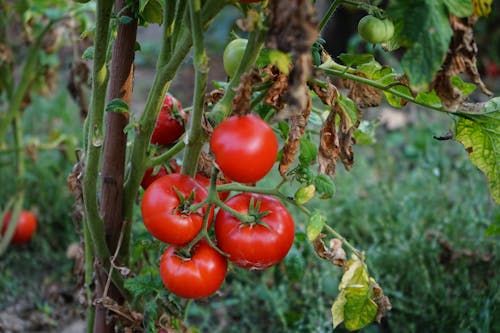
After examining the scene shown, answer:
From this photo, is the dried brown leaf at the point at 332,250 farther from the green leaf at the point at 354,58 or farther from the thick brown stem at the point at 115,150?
the thick brown stem at the point at 115,150

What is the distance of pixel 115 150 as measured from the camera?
121cm

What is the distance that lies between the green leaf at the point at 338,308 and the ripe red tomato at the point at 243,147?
30 cm

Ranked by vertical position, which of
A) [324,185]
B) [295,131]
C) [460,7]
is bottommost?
[324,185]

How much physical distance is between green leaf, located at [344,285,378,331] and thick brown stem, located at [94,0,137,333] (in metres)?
0.48

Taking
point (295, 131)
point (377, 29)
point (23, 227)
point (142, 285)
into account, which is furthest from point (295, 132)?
point (23, 227)

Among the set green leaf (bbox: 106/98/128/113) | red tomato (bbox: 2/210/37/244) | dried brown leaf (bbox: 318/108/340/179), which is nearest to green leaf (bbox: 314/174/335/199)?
dried brown leaf (bbox: 318/108/340/179)

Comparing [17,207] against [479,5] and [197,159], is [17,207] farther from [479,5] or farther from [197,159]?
[479,5]

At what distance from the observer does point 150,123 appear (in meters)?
1.12

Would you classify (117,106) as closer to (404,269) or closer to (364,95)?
(364,95)

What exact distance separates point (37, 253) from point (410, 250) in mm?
1488

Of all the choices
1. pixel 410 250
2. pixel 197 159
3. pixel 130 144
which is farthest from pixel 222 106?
pixel 410 250

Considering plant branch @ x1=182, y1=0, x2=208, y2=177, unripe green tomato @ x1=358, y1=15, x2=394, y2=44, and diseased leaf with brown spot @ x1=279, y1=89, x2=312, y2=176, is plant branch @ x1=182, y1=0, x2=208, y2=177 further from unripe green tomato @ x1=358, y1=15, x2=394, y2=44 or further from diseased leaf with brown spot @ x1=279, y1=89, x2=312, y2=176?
unripe green tomato @ x1=358, y1=15, x2=394, y2=44

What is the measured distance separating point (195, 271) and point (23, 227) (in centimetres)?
157

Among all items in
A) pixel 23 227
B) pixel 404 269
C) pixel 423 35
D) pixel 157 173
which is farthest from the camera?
pixel 23 227
